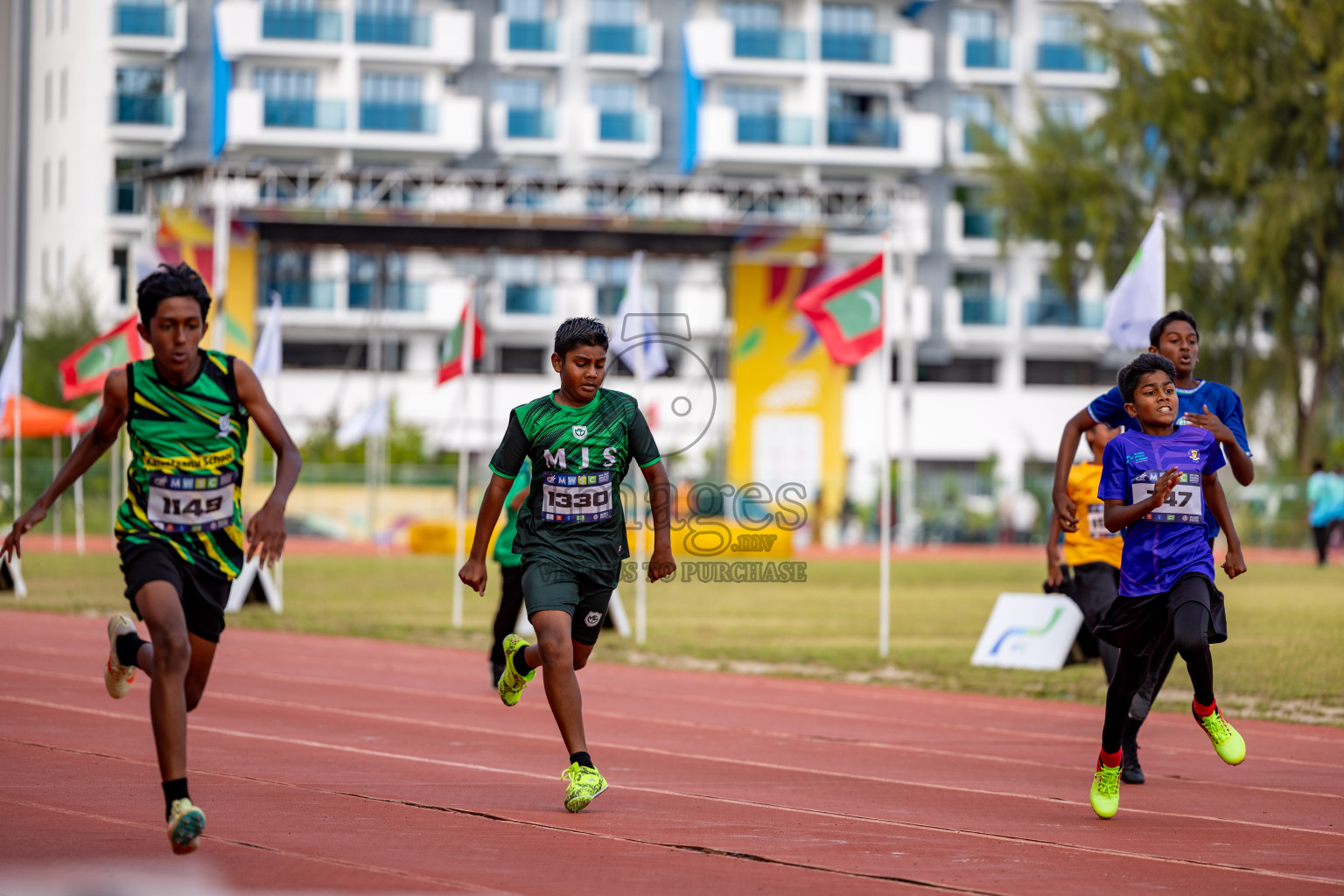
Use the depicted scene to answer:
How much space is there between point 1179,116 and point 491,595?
21.2 meters

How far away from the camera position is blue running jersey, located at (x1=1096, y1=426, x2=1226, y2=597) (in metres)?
7.67

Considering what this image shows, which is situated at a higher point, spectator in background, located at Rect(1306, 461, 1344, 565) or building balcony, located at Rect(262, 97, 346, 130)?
building balcony, located at Rect(262, 97, 346, 130)

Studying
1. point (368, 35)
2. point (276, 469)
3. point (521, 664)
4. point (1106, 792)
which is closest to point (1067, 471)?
point (1106, 792)

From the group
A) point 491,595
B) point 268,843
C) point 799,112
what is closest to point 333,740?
point 268,843

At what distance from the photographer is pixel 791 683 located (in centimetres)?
1500

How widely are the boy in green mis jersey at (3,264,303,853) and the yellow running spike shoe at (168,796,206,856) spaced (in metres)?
0.48

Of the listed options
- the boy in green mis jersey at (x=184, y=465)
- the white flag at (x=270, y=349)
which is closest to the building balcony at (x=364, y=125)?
the white flag at (x=270, y=349)

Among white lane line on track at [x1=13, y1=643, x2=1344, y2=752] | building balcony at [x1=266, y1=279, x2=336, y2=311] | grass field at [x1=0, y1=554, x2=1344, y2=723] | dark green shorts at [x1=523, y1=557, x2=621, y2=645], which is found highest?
building balcony at [x1=266, y1=279, x2=336, y2=311]

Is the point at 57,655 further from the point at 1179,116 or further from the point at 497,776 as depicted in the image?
the point at 1179,116

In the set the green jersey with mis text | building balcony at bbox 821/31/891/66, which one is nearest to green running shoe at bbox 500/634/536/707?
the green jersey with mis text

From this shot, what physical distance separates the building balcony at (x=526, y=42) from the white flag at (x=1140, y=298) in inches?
1917

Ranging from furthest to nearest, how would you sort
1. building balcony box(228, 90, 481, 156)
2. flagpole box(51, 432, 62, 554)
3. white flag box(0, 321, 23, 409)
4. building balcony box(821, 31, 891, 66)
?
building balcony box(821, 31, 891, 66)
building balcony box(228, 90, 481, 156)
flagpole box(51, 432, 62, 554)
white flag box(0, 321, 23, 409)

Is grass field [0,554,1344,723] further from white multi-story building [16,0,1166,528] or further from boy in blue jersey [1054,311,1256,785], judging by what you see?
white multi-story building [16,0,1166,528]

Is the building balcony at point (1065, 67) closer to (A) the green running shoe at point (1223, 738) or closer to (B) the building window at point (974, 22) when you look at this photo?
(B) the building window at point (974, 22)
